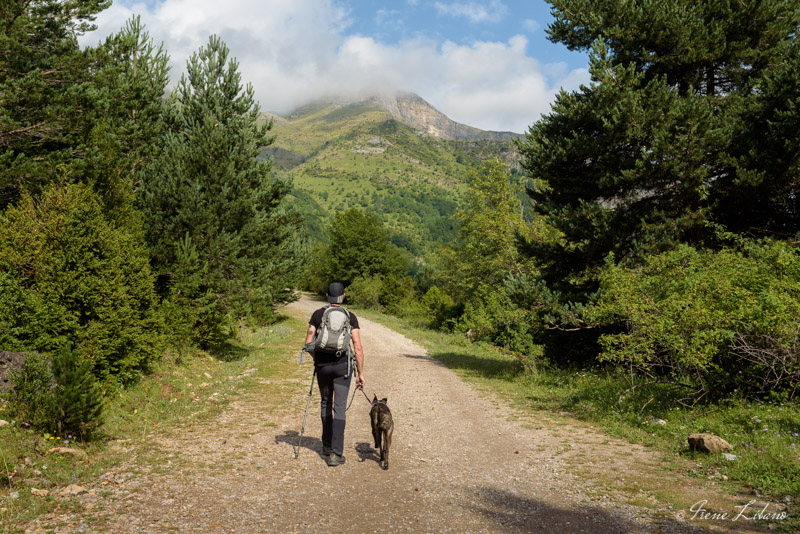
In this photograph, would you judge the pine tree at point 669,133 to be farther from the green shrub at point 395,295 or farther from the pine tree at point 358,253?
the pine tree at point 358,253

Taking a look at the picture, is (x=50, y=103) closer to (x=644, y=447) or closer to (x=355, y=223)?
(x=644, y=447)

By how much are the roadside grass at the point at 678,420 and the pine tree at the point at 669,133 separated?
2174mm

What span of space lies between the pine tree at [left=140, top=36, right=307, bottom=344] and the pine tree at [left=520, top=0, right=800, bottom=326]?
8.79 m

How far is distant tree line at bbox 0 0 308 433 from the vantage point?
777 cm

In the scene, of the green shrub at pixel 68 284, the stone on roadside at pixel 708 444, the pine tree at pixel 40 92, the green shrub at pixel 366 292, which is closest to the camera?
the stone on roadside at pixel 708 444

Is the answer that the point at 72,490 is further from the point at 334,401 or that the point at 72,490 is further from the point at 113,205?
the point at 113,205

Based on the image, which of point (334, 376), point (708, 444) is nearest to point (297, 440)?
point (334, 376)

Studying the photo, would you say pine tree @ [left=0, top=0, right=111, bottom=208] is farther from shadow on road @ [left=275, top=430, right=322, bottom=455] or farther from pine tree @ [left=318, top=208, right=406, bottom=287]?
pine tree @ [left=318, top=208, right=406, bottom=287]

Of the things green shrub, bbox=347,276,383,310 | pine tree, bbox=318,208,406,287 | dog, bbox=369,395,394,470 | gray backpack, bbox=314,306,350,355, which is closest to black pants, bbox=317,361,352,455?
gray backpack, bbox=314,306,350,355

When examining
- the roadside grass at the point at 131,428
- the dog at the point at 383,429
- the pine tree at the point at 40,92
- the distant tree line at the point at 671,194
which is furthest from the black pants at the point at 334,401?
the pine tree at the point at 40,92

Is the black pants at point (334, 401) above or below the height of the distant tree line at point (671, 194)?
below

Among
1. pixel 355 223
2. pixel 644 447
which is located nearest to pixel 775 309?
pixel 644 447

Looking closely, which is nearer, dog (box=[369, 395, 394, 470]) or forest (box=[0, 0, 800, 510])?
dog (box=[369, 395, 394, 470])

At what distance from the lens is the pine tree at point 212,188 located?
12.7 m
